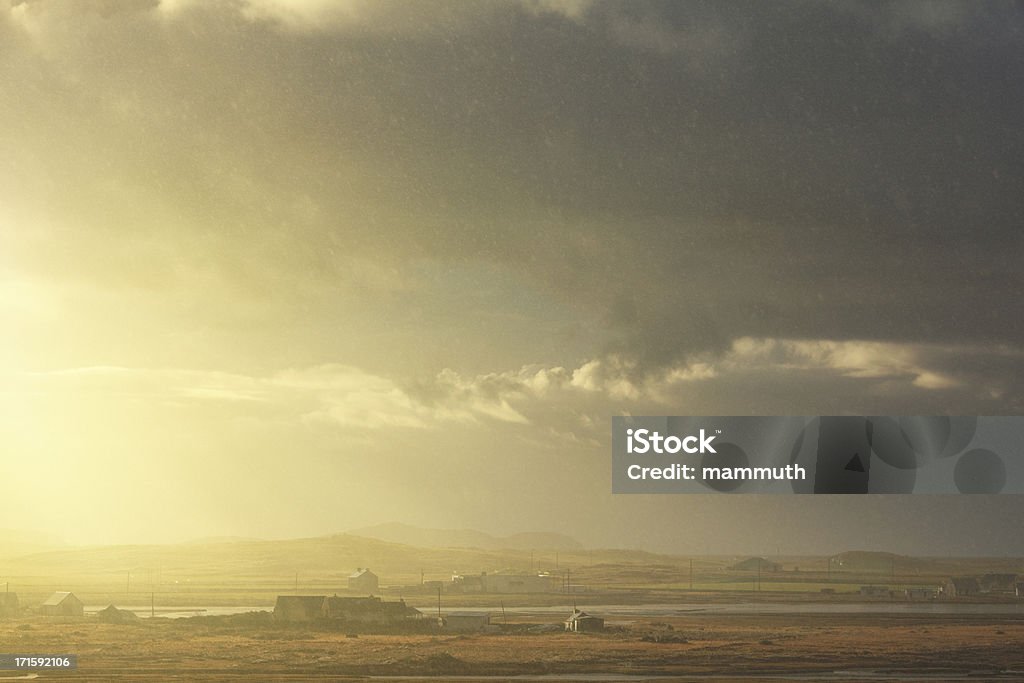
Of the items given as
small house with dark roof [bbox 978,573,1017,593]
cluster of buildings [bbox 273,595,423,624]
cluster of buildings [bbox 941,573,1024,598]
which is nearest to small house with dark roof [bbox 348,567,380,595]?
cluster of buildings [bbox 273,595,423,624]

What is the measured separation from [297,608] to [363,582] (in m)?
1.17

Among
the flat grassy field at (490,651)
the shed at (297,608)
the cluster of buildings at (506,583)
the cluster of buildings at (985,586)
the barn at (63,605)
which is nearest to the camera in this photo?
the flat grassy field at (490,651)

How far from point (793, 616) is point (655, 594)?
2.81 m

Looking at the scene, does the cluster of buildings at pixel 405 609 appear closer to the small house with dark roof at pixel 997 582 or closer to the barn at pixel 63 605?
the barn at pixel 63 605

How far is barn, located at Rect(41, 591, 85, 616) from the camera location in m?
15.4

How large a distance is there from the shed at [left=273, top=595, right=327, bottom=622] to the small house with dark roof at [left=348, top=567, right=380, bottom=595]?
0.61 meters

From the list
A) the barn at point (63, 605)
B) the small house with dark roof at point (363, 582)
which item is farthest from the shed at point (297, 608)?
the barn at point (63, 605)

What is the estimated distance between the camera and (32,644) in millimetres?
14852

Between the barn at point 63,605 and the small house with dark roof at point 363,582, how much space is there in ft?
15.2

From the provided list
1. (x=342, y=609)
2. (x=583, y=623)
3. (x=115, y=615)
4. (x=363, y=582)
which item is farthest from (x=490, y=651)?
(x=115, y=615)

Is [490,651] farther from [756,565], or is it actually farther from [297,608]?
[756,565]

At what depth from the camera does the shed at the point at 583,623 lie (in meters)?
15.8

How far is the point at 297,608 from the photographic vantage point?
15.8m

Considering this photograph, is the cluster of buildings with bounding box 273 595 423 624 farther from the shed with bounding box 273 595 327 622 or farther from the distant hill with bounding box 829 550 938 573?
the distant hill with bounding box 829 550 938 573
